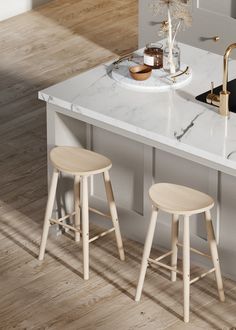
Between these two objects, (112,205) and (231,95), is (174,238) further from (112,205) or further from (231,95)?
(231,95)

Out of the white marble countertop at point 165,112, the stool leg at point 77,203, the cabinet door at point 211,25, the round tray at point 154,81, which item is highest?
the round tray at point 154,81

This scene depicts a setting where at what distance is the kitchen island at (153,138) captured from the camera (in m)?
4.90

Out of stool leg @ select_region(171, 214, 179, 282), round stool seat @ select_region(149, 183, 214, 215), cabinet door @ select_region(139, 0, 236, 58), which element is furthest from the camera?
cabinet door @ select_region(139, 0, 236, 58)

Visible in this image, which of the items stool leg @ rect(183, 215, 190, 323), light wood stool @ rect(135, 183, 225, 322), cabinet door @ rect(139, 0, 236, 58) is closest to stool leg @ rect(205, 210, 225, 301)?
light wood stool @ rect(135, 183, 225, 322)

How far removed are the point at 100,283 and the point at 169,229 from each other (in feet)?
1.59

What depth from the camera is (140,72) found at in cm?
538

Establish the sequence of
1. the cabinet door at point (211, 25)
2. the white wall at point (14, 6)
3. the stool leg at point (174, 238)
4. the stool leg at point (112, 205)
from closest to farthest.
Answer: the stool leg at point (174, 238)
the stool leg at point (112, 205)
the cabinet door at point (211, 25)
the white wall at point (14, 6)

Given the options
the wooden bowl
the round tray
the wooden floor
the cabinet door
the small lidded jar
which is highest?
the small lidded jar

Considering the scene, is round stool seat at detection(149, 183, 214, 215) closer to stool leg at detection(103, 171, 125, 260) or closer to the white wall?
stool leg at detection(103, 171, 125, 260)

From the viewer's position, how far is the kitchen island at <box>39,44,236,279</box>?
16.1 ft

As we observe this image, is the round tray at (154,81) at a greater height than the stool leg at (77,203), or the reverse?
the round tray at (154,81)

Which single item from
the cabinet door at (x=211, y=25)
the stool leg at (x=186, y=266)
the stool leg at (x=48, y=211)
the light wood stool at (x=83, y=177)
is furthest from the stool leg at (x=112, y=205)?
the cabinet door at (x=211, y=25)

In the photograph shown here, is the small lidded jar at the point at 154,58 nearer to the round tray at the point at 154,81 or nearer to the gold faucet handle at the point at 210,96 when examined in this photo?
the round tray at the point at 154,81

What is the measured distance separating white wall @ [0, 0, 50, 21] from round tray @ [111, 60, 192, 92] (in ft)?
11.7
